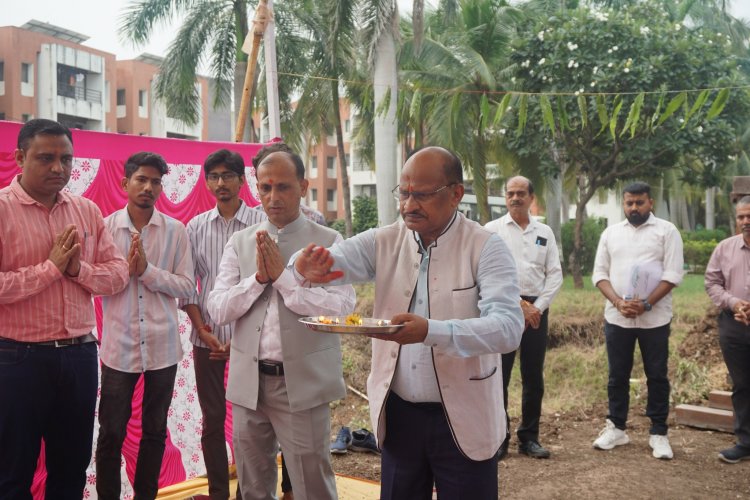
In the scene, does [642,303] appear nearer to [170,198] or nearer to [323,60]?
[170,198]

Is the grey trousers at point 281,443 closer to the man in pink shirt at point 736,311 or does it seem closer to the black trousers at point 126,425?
the black trousers at point 126,425

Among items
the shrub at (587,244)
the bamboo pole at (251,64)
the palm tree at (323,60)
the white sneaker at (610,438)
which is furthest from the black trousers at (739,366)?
the shrub at (587,244)

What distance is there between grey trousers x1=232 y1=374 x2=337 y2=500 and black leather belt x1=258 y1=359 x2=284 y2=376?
0.02 m

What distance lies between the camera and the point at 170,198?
16.2 feet

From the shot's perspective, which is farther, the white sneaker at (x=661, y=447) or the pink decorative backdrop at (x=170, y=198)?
the white sneaker at (x=661, y=447)

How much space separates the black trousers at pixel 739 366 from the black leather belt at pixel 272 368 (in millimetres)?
4203

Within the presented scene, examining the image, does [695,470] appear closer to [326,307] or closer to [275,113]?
[326,307]

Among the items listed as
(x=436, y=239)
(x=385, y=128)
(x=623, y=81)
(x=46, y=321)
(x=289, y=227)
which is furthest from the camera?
(x=385, y=128)

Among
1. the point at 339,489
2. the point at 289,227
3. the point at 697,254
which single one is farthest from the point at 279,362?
the point at 697,254

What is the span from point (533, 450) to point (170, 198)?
144 inches

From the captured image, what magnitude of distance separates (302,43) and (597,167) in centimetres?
871

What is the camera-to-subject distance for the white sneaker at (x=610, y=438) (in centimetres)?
617

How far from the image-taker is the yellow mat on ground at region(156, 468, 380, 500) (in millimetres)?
4711

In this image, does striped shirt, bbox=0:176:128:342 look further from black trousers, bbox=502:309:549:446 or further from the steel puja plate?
black trousers, bbox=502:309:549:446
